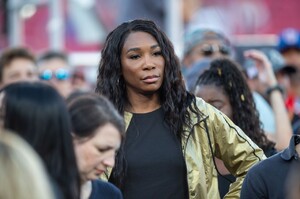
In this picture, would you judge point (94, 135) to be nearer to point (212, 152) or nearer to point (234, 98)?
point (212, 152)

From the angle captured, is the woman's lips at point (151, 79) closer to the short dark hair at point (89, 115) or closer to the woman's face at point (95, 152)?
the short dark hair at point (89, 115)

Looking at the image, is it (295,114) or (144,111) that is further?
(295,114)

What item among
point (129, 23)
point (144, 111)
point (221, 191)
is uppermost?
point (129, 23)

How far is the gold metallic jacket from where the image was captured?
5691 millimetres

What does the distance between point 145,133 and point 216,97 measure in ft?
3.46

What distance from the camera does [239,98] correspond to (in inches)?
270

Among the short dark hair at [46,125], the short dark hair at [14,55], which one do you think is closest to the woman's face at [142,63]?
the short dark hair at [46,125]

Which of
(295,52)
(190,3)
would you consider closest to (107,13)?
(190,3)

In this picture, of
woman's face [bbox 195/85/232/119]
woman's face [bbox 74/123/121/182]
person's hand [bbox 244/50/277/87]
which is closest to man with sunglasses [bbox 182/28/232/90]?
person's hand [bbox 244/50/277/87]

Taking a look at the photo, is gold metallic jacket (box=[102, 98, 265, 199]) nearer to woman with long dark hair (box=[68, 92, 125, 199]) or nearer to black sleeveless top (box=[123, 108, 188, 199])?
black sleeveless top (box=[123, 108, 188, 199])

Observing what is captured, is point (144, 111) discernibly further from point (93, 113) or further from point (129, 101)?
point (93, 113)

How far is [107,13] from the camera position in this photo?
1703 centimetres

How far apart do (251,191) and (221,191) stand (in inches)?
45.1

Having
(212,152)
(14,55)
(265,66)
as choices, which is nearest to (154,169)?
(212,152)
